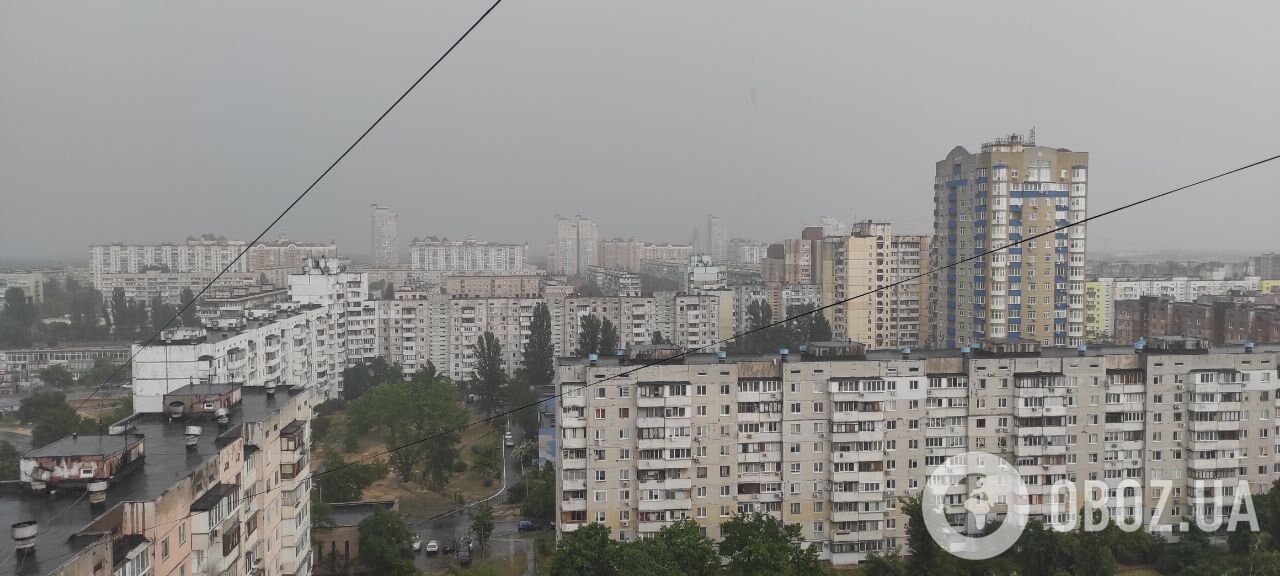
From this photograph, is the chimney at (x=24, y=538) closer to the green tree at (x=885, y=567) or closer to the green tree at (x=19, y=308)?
the green tree at (x=885, y=567)

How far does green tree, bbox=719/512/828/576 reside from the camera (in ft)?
16.2

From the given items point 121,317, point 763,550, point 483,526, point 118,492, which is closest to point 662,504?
point 763,550

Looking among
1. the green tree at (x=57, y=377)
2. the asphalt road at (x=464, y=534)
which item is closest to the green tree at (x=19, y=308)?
the green tree at (x=57, y=377)

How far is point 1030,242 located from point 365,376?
9940 millimetres

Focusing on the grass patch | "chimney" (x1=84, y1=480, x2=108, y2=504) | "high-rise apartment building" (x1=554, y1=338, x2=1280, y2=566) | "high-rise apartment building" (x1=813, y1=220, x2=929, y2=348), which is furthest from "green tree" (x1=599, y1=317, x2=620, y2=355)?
"chimney" (x1=84, y1=480, x2=108, y2=504)

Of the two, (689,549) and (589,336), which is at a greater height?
(589,336)

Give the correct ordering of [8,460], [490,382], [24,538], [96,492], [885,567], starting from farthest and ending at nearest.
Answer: [490,382] < [8,460] < [885,567] < [96,492] < [24,538]

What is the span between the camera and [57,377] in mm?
13672

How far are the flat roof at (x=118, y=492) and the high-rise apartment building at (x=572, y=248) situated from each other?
2822 centimetres

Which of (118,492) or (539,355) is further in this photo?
(539,355)

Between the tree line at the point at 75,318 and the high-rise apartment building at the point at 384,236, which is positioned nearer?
the tree line at the point at 75,318

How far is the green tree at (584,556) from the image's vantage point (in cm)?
516

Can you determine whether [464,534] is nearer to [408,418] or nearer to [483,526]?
[483,526]

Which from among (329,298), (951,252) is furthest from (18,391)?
(951,252)
